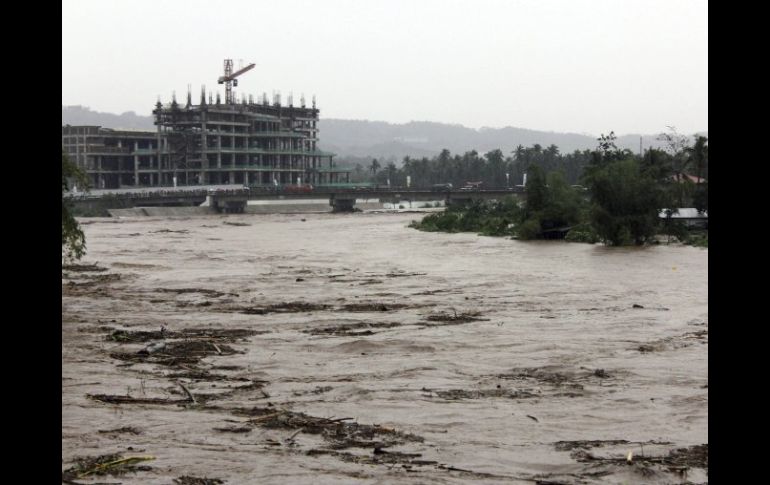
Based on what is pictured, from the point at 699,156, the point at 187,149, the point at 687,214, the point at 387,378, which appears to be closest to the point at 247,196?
the point at 187,149

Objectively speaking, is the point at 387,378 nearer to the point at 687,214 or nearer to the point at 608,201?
the point at 608,201

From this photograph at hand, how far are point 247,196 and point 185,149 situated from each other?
27261mm

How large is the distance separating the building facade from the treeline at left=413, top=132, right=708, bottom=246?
202 feet

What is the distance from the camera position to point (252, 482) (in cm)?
827

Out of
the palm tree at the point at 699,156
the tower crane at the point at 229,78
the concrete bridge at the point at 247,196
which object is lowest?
the concrete bridge at the point at 247,196

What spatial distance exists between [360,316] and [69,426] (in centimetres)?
1141

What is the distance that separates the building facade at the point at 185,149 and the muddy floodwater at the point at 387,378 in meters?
93.1

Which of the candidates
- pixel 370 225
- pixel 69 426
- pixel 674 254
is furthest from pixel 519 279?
pixel 370 225

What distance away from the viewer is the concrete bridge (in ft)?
321

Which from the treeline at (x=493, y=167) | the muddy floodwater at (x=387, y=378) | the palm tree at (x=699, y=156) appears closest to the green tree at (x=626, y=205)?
the muddy floodwater at (x=387, y=378)

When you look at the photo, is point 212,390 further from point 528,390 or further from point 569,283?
point 569,283

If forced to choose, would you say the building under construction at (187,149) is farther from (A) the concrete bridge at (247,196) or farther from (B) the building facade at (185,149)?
(A) the concrete bridge at (247,196)

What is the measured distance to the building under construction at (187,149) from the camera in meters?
122

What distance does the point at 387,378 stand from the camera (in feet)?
44.8
